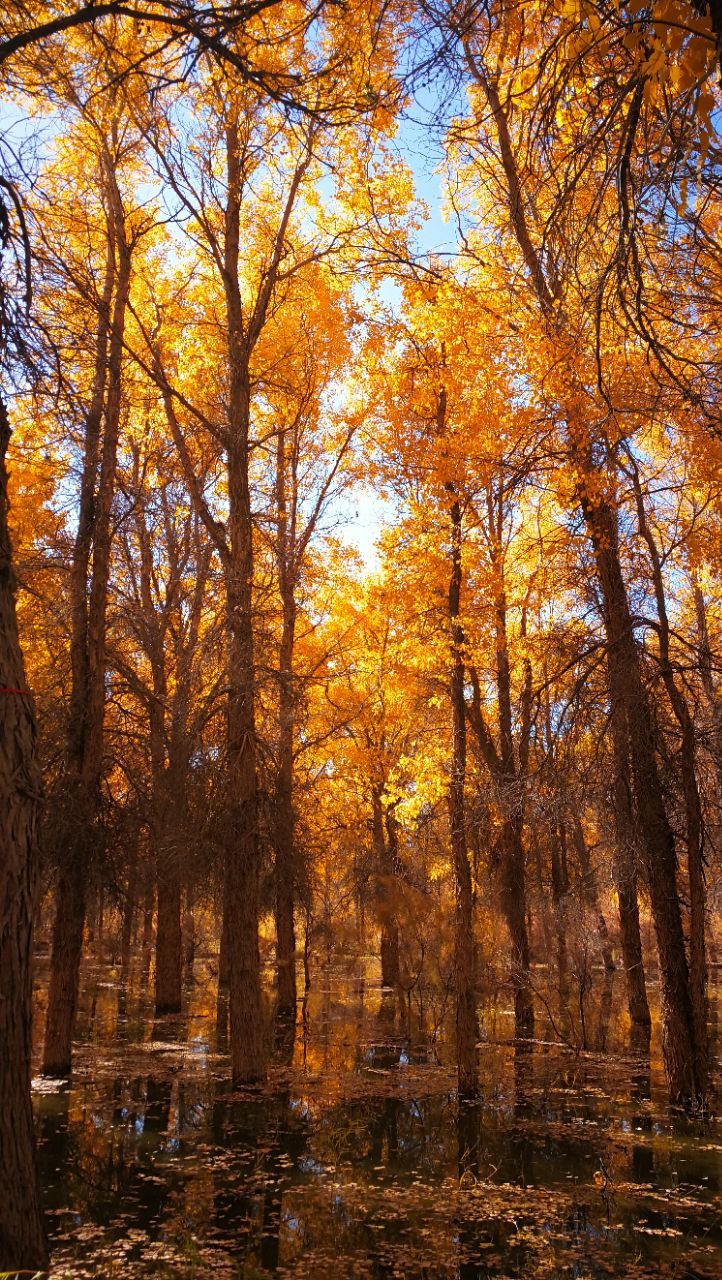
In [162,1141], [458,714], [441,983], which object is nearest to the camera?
[162,1141]

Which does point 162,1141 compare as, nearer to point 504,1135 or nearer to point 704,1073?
point 504,1135

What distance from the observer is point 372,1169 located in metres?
7.28

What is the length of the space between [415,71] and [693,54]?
1.49m

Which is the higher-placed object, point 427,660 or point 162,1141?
point 427,660

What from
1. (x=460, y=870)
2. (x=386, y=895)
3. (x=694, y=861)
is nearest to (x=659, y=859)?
(x=694, y=861)

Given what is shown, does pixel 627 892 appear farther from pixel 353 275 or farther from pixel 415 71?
pixel 415 71

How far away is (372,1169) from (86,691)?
6.48 m

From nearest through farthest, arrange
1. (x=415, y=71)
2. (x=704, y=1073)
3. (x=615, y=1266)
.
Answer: (x=415, y=71) < (x=615, y=1266) < (x=704, y=1073)

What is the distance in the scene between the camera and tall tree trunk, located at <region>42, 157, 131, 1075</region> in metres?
9.91

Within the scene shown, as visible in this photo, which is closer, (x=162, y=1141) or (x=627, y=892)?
(x=162, y=1141)

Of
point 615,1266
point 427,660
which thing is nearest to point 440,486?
point 427,660

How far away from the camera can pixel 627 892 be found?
13750 millimetres

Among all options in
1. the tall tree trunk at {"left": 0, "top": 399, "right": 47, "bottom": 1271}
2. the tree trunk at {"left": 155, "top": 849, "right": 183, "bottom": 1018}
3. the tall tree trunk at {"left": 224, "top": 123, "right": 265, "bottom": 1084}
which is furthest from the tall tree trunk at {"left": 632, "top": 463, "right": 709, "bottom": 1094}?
the tree trunk at {"left": 155, "top": 849, "right": 183, "bottom": 1018}

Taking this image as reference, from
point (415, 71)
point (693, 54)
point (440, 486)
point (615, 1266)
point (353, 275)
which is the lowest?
point (615, 1266)
